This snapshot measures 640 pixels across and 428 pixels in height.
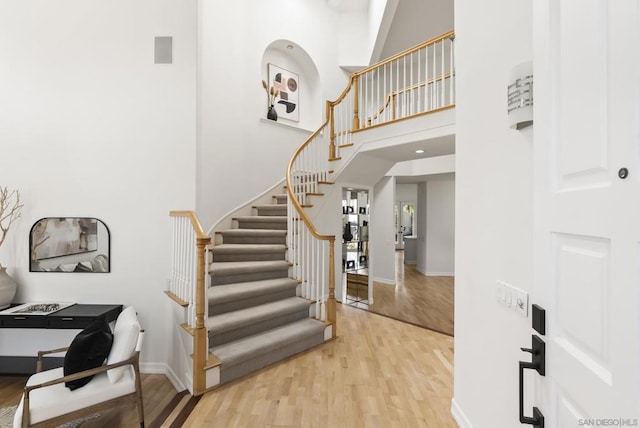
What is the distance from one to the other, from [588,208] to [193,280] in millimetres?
2806

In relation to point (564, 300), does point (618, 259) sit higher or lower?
higher

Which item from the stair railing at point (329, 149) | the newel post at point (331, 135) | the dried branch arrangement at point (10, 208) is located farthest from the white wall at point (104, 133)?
the newel post at point (331, 135)

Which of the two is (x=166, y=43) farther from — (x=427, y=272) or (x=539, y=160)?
(x=427, y=272)

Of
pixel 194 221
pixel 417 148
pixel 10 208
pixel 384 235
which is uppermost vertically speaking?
pixel 417 148

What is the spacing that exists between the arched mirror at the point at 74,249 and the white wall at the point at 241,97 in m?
1.11

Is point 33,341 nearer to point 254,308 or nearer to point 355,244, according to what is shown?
point 254,308

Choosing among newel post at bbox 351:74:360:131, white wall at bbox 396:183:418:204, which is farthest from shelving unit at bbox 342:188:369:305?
white wall at bbox 396:183:418:204

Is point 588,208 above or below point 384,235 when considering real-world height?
above

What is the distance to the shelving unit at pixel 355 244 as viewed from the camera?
5.64 meters

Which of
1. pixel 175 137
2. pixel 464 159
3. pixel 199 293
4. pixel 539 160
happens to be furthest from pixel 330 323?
pixel 539 160

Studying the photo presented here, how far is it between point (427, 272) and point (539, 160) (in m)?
7.52

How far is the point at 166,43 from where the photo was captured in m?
3.34

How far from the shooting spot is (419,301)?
564cm

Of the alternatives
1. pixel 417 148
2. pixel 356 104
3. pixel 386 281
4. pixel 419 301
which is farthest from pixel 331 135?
pixel 386 281
